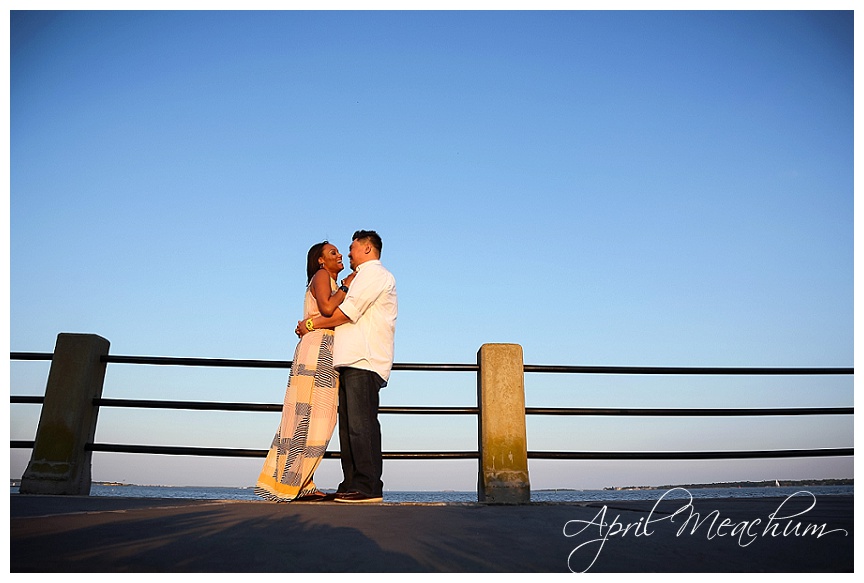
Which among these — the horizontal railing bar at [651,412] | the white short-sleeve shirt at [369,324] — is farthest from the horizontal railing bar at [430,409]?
the white short-sleeve shirt at [369,324]

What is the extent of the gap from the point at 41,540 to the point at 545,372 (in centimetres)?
354

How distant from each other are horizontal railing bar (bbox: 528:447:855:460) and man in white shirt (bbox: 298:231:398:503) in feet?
4.04

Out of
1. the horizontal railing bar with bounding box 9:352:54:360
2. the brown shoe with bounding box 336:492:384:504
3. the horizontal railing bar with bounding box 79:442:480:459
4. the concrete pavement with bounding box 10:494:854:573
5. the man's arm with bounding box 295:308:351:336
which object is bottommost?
the concrete pavement with bounding box 10:494:854:573

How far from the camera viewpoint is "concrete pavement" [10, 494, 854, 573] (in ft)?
6.33

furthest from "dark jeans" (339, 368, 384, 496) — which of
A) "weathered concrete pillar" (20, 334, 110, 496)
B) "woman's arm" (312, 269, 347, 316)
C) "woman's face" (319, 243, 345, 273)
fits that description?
"weathered concrete pillar" (20, 334, 110, 496)

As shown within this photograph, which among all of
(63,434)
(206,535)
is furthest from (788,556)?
(63,434)

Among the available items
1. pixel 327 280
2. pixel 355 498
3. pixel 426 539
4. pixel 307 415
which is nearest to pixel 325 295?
pixel 327 280

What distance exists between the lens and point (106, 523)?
267cm

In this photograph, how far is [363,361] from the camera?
4211 mm

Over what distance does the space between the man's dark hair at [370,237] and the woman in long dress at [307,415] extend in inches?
13.1

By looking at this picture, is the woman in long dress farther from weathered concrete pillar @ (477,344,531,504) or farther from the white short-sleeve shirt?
weathered concrete pillar @ (477,344,531,504)

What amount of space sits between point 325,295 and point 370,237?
0.52 metres

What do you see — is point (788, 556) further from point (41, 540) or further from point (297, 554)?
point (41, 540)

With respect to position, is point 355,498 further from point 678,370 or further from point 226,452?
point 678,370
